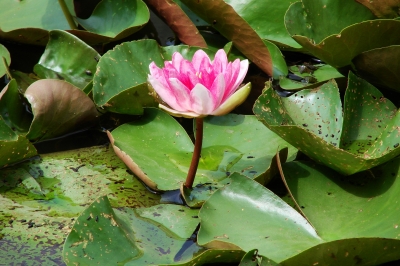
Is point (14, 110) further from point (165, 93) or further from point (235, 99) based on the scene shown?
point (235, 99)

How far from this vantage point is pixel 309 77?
1917 mm

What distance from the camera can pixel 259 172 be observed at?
1.53m

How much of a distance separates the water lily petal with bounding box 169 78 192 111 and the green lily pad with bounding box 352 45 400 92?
2.25 ft

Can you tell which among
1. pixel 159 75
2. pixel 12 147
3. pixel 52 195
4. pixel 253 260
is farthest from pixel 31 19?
pixel 253 260

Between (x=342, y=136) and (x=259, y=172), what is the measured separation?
0.82 ft

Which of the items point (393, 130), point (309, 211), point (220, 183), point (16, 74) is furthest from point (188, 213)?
point (16, 74)

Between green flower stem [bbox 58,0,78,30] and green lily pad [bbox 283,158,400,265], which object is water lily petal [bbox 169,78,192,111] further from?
green flower stem [bbox 58,0,78,30]

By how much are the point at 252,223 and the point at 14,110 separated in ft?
2.92

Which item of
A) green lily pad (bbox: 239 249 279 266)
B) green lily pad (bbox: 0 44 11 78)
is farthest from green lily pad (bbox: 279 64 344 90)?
green lily pad (bbox: 0 44 11 78)

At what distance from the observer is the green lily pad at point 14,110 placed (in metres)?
1.70

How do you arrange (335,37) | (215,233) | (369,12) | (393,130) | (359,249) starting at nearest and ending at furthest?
(359,249) → (215,233) → (393,130) → (335,37) → (369,12)

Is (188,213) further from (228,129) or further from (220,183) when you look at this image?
(228,129)

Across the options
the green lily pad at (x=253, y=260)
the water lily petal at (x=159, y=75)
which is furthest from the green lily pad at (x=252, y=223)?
the water lily petal at (x=159, y=75)

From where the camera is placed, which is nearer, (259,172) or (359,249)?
(359,249)
